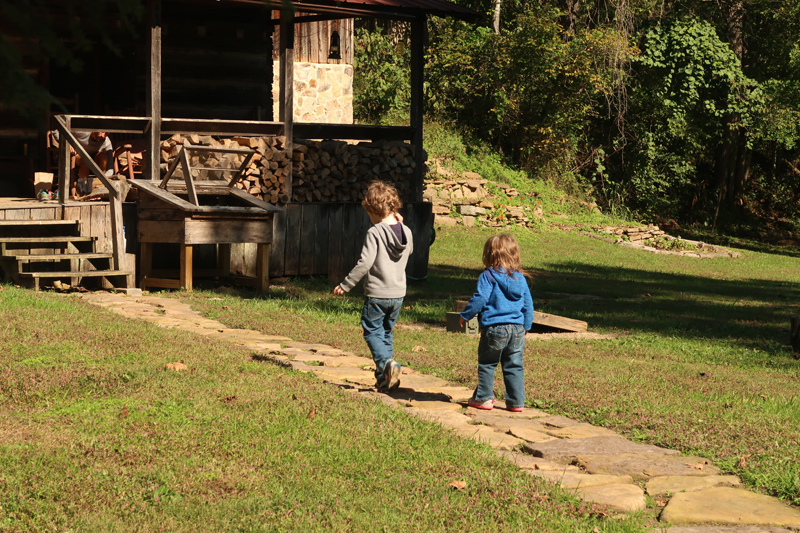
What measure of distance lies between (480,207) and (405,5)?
11368 mm

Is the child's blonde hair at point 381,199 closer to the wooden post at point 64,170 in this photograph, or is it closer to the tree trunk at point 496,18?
the wooden post at point 64,170

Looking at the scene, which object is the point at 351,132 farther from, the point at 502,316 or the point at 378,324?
the point at 502,316

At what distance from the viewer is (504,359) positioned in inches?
249

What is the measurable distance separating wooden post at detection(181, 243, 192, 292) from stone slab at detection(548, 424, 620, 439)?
24.0ft

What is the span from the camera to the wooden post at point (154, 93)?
12.4 m

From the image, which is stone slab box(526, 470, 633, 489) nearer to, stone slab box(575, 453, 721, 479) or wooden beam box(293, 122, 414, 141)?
stone slab box(575, 453, 721, 479)

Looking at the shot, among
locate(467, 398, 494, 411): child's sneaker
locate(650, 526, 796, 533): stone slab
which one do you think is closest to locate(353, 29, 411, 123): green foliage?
locate(467, 398, 494, 411): child's sneaker

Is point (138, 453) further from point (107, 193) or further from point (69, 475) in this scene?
point (107, 193)

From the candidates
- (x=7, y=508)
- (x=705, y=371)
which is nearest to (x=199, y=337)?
(x=7, y=508)

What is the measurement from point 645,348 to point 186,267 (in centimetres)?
615

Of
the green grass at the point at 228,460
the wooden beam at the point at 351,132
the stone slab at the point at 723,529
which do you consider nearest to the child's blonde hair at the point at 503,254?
the green grass at the point at 228,460

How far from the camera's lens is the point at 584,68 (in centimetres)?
2750

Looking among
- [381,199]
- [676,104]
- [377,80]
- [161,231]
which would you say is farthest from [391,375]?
[676,104]

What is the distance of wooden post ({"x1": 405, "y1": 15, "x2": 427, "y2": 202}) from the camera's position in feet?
48.0
